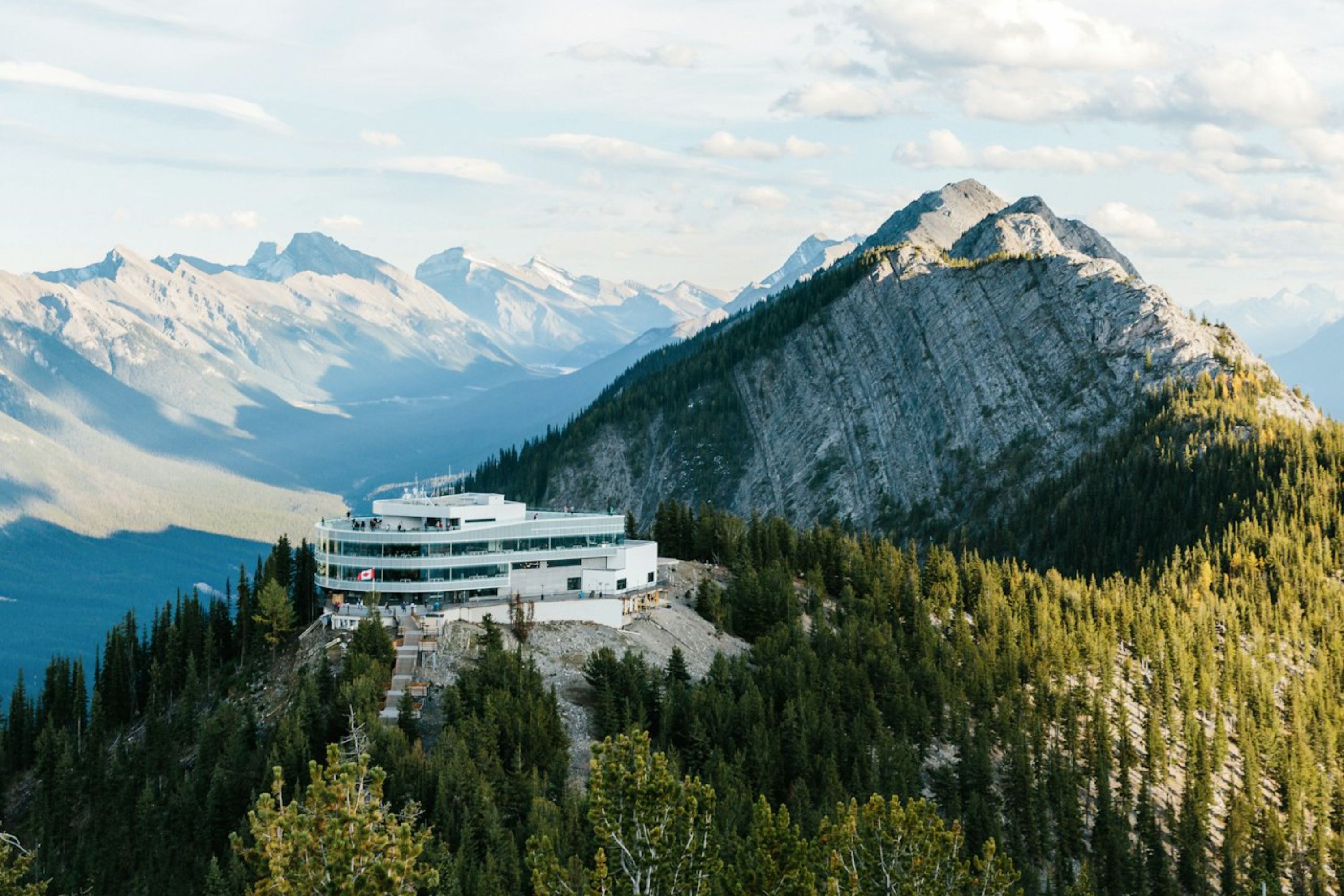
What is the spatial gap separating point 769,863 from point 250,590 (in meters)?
91.6

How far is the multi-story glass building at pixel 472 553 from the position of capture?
13500 cm

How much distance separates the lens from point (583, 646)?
132500 millimetres

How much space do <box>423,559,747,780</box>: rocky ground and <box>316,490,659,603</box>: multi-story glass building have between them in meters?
5.21

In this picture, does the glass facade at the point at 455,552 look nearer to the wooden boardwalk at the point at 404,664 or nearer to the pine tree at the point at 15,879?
the wooden boardwalk at the point at 404,664

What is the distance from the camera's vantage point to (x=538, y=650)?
12962 cm

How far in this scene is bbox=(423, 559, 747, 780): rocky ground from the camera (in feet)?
398

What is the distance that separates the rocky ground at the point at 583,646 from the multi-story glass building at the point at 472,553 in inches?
205

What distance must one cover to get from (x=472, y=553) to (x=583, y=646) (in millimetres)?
13847

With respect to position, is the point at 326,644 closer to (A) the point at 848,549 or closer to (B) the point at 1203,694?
(A) the point at 848,549

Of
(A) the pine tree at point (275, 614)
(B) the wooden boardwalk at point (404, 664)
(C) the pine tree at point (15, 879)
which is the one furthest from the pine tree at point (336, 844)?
(A) the pine tree at point (275, 614)

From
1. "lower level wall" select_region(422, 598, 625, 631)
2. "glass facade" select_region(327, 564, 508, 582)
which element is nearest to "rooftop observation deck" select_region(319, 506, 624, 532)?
"glass facade" select_region(327, 564, 508, 582)

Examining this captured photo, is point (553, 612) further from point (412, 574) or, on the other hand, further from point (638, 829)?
point (638, 829)

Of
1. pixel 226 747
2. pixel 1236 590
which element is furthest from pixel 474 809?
pixel 1236 590

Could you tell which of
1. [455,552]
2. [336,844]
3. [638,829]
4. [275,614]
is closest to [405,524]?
[455,552]
